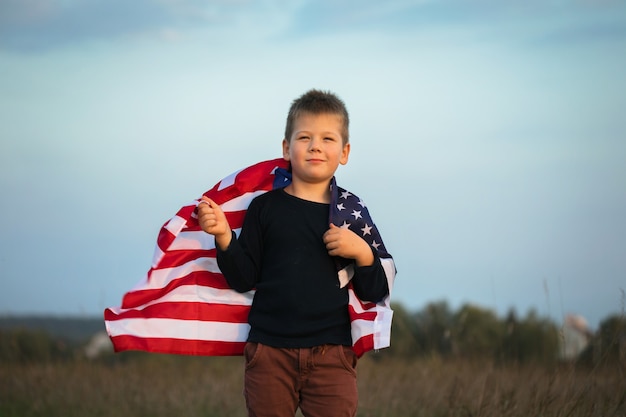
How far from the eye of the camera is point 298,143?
4.59 m

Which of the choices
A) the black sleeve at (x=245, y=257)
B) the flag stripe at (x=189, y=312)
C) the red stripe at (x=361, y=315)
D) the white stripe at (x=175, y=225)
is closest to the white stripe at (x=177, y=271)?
the flag stripe at (x=189, y=312)

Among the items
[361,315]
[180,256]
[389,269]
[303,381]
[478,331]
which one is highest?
[180,256]

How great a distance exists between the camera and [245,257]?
4.64 m

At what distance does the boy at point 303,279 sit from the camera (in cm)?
450

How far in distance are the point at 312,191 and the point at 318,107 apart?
17.9 inches

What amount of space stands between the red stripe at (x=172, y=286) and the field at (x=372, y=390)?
2266mm

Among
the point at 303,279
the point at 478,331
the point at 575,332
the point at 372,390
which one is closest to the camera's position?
the point at 303,279

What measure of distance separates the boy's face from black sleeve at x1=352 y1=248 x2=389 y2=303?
52 centimetres

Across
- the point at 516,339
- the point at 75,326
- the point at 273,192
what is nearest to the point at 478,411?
the point at 273,192

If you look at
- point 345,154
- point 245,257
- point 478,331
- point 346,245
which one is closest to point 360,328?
point 346,245

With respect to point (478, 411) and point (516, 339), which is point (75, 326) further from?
point (478, 411)

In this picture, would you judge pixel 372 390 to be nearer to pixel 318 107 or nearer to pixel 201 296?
pixel 201 296

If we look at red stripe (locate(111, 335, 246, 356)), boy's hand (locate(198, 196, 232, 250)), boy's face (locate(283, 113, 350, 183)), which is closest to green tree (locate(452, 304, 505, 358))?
red stripe (locate(111, 335, 246, 356))

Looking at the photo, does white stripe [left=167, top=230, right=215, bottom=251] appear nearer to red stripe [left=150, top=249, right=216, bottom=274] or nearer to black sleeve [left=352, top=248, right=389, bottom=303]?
red stripe [left=150, top=249, right=216, bottom=274]
